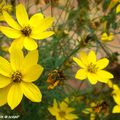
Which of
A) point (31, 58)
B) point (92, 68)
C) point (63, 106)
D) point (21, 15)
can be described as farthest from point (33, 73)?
point (63, 106)

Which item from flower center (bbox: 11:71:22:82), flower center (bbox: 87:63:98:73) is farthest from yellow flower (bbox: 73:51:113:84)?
flower center (bbox: 11:71:22:82)

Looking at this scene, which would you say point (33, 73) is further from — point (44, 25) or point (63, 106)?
point (63, 106)

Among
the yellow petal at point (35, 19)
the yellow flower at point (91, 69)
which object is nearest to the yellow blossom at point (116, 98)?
the yellow flower at point (91, 69)

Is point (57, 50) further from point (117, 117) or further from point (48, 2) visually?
point (117, 117)

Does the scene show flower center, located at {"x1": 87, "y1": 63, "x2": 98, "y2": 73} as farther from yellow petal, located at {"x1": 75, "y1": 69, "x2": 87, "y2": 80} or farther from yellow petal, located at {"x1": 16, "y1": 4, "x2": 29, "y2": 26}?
yellow petal, located at {"x1": 16, "y1": 4, "x2": 29, "y2": 26}

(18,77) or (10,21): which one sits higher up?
(10,21)

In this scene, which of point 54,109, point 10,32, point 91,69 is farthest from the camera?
point 54,109
